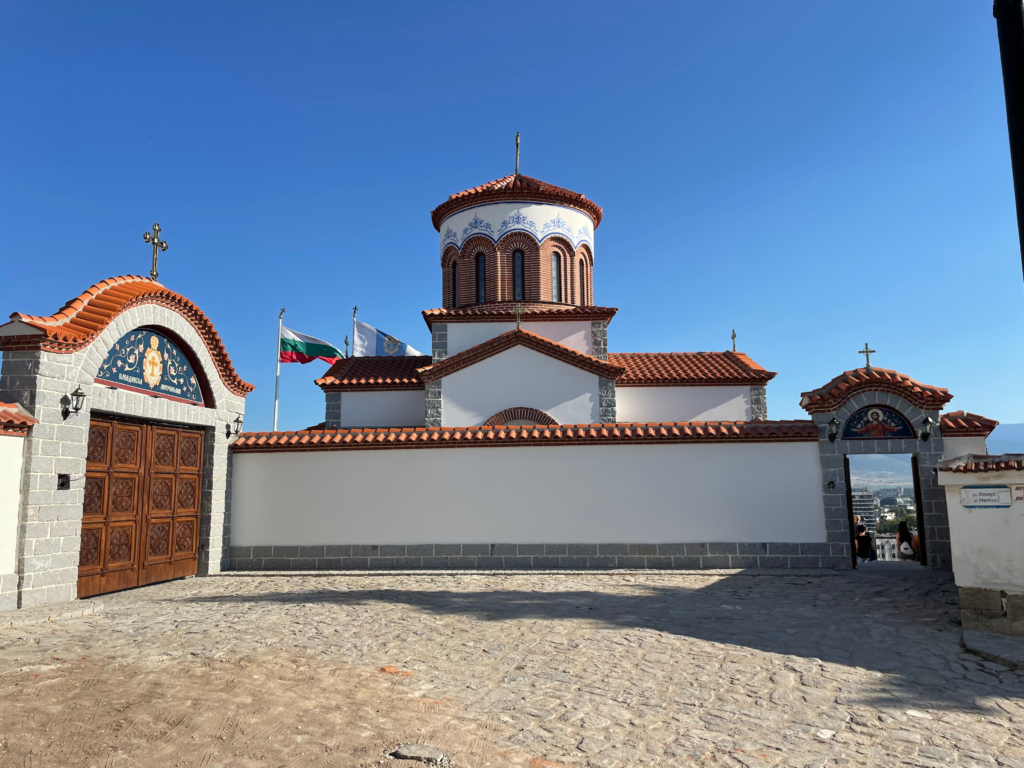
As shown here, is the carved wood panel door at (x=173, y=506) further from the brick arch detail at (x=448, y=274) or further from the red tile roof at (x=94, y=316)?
the brick arch detail at (x=448, y=274)

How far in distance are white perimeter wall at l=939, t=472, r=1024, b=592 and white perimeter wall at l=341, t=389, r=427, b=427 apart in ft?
36.9

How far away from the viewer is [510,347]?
1457 cm

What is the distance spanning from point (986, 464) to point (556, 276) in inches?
483

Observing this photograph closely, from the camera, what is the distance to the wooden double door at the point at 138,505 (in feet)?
Answer: 27.8

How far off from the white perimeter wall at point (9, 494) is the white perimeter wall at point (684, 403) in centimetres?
1183

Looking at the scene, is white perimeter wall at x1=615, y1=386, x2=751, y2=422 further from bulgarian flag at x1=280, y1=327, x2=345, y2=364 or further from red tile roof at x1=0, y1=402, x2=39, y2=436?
red tile roof at x1=0, y1=402, x2=39, y2=436

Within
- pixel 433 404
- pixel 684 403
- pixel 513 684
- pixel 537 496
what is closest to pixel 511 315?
pixel 433 404

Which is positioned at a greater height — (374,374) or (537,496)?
(374,374)

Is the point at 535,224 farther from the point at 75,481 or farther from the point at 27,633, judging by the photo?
the point at 27,633

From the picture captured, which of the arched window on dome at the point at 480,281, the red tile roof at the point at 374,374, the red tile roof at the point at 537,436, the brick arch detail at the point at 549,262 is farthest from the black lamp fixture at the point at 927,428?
the arched window on dome at the point at 480,281

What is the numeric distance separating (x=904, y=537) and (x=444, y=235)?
13225mm

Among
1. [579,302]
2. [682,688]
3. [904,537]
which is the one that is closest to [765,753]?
[682,688]

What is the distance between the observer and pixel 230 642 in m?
6.18

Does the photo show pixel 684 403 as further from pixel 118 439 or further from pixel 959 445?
A: pixel 118 439
